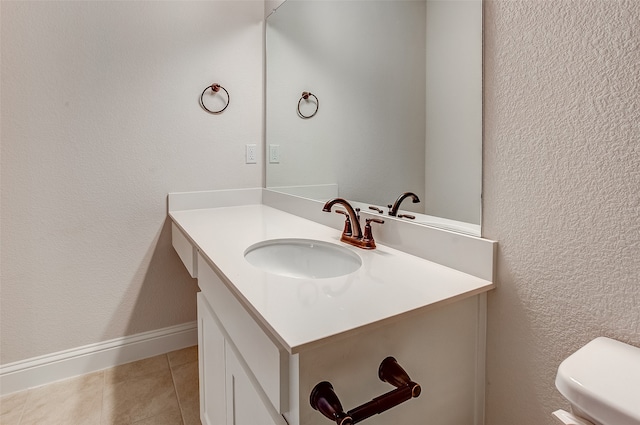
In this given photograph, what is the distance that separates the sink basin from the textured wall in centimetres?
50

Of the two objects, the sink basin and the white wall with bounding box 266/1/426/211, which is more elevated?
the white wall with bounding box 266/1/426/211

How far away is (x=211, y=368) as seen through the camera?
120cm

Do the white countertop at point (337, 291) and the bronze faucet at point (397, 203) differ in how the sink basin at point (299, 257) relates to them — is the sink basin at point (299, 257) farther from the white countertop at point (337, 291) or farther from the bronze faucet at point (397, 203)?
the bronze faucet at point (397, 203)

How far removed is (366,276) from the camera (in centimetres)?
92

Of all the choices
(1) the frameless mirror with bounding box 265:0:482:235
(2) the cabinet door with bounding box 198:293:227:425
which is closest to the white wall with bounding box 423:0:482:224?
(1) the frameless mirror with bounding box 265:0:482:235

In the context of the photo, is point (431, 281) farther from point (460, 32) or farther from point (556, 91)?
point (460, 32)

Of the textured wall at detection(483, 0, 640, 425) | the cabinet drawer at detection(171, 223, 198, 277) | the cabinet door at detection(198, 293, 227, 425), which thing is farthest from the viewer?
the cabinet drawer at detection(171, 223, 198, 277)

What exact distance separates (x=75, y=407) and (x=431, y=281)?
166 cm

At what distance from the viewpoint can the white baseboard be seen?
66.6 inches

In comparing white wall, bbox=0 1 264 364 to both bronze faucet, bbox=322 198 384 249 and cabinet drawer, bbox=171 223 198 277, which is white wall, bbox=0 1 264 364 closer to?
cabinet drawer, bbox=171 223 198 277

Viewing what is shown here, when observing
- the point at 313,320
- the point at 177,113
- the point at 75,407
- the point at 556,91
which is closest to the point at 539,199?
the point at 556,91

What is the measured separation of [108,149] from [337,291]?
153 cm

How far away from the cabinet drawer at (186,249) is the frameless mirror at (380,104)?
0.59 metres

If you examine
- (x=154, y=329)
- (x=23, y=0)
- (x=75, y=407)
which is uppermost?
(x=23, y=0)
